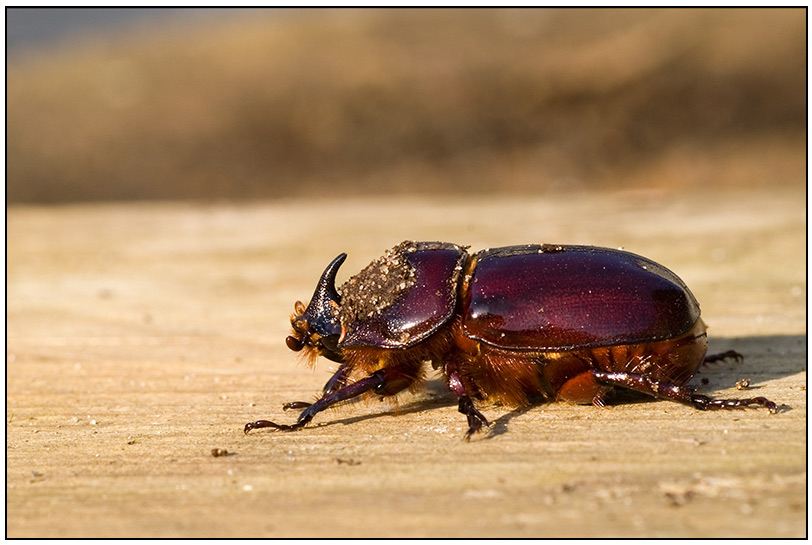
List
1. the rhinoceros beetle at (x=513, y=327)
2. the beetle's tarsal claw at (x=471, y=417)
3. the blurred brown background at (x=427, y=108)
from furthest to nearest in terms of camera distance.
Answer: the blurred brown background at (x=427, y=108) < the rhinoceros beetle at (x=513, y=327) < the beetle's tarsal claw at (x=471, y=417)

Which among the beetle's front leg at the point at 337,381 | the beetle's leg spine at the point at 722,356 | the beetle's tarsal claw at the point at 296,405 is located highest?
the beetle's leg spine at the point at 722,356

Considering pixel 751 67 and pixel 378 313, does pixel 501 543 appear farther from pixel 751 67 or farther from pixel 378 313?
pixel 751 67

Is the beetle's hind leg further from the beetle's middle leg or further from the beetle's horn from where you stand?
the beetle's horn

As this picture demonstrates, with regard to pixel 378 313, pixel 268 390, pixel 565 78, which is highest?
pixel 565 78

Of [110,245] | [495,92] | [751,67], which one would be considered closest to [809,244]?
[110,245]

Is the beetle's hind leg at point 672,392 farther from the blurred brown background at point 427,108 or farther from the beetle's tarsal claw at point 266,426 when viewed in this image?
the blurred brown background at point 427,108

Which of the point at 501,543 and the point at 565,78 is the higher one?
the point at 565,78

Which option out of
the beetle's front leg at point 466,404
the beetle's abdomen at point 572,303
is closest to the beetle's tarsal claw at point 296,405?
the beetle's front leg at point 466,404
